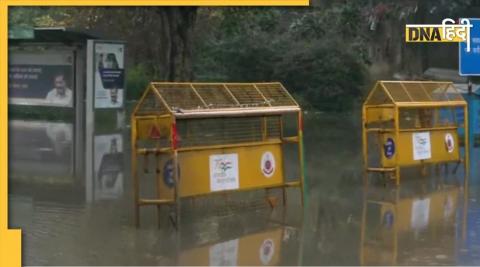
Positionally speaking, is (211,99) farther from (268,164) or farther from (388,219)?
(388,219)

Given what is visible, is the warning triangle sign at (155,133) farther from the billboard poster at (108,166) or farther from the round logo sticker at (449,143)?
the round logo sticker at (449,143)

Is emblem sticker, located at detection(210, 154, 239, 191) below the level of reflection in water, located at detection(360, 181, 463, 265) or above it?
above

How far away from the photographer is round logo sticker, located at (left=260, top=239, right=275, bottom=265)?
738cm

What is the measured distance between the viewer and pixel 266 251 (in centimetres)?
773

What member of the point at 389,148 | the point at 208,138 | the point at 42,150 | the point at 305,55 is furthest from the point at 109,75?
the point at 208,138

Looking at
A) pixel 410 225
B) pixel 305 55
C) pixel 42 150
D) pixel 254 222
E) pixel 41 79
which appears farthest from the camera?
pixel 305 55

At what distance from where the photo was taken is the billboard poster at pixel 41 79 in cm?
2322

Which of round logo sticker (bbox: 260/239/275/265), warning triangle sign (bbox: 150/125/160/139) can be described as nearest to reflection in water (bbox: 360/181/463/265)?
round logo sticker (bbox: 260/239/275/265)

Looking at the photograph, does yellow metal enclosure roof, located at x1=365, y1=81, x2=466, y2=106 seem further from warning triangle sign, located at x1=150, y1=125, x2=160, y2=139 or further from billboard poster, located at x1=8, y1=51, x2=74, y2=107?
billboard poster, located at x1=8, y1=51, x2=74, y2=107

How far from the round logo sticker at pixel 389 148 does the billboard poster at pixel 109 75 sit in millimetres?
11083

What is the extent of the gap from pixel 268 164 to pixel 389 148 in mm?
2837

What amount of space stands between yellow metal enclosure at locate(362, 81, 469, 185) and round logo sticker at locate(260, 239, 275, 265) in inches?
161

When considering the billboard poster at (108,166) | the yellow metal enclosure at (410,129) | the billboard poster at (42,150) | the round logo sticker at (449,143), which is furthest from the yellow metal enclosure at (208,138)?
the round logo sticker at (449,143)

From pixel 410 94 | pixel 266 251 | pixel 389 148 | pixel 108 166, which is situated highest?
pixel 410 94
